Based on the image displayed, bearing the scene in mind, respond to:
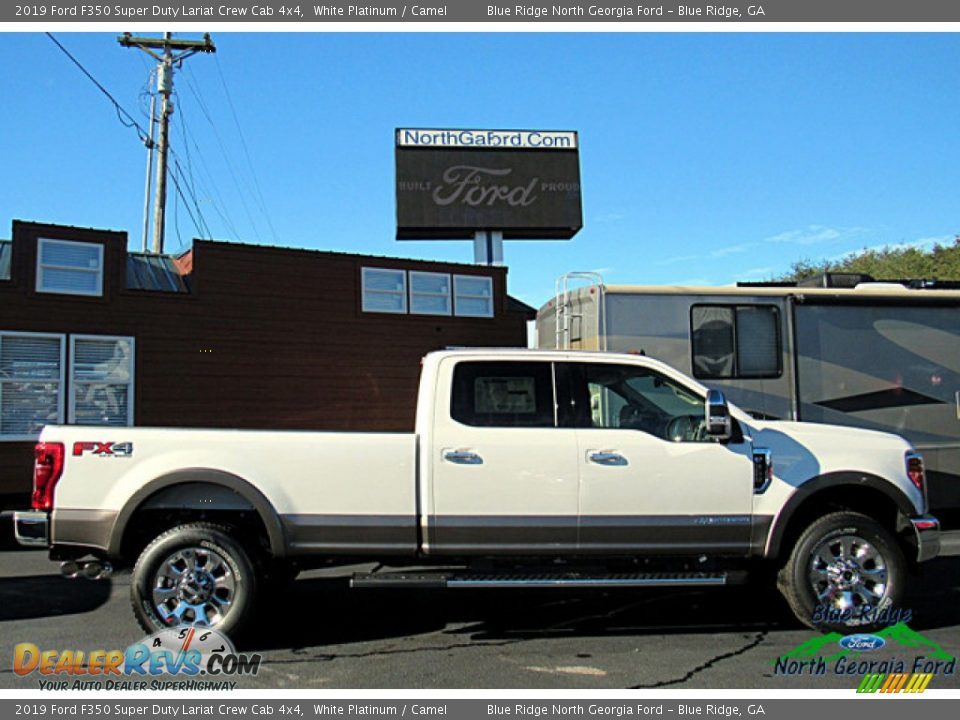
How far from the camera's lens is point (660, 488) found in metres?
5.61

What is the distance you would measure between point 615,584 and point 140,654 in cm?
321

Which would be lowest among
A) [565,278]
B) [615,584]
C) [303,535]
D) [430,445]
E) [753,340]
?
[615,584]

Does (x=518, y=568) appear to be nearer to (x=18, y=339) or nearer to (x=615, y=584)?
(x=615, y=584)

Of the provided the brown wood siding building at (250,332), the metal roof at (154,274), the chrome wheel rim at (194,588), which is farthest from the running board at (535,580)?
the metal roof at (154,274)

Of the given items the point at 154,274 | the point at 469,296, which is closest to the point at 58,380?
the point at 154,274

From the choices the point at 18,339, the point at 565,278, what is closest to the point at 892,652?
the point at 565,278

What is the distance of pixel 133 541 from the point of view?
5.58m

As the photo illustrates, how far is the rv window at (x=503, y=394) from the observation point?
5.73 meters

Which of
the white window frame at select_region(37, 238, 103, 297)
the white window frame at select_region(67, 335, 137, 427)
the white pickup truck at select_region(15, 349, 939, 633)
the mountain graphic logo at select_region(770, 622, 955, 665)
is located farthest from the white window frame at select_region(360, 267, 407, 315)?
the mountain graphic logo at select_region(770, 622, 955, 665)

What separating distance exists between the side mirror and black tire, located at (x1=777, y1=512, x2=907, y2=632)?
112cm

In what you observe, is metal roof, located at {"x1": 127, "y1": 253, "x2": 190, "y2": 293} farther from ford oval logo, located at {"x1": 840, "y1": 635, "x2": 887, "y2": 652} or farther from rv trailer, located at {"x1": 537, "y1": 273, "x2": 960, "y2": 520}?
ford oval logo, located at {"x1": 840, "y1": 635, "x2": 887, "y2": 652}

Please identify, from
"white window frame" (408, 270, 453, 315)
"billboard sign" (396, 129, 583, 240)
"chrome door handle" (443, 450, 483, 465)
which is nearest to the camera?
"chrome door handle" (443, 450, 483, 465)

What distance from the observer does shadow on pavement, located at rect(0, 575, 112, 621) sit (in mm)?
6668

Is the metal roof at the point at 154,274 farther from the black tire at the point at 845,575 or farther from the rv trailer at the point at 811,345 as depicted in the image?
the black tire at the point at 845,575
